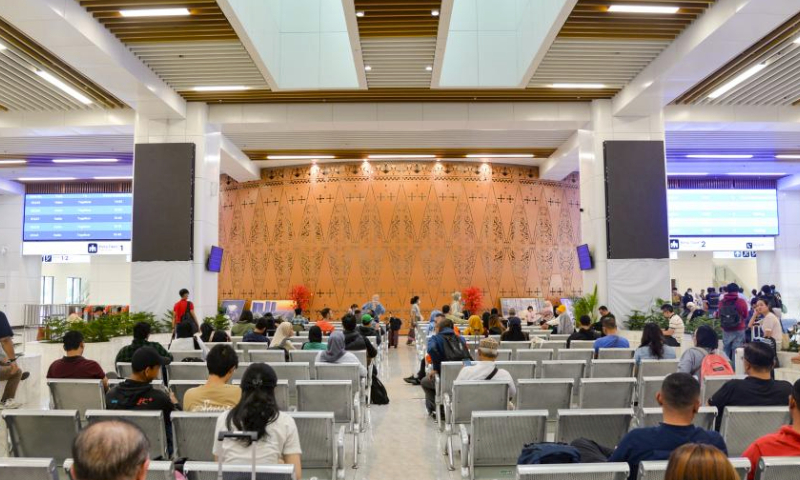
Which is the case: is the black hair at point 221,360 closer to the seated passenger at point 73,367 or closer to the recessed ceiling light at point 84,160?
the seated passenger at point 73,367

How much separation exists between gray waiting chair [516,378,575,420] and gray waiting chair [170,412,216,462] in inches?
95.2

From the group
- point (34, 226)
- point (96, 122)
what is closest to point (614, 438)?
point (96, 122)

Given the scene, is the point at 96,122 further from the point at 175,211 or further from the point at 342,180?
the point at 342,180

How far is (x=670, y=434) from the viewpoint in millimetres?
2771

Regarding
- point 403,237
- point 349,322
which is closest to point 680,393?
point 349,322

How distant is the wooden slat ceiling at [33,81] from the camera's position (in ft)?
33.7

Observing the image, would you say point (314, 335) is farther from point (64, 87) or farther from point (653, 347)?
point (64, 87)

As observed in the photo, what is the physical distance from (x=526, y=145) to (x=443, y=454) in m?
13.9

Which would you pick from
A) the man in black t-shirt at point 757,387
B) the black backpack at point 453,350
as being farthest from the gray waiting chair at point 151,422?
the black backpack at point 453,350

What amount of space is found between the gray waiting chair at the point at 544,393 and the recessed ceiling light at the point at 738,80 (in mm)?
9538

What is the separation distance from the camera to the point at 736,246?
70.3ft

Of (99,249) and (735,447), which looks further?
(99,249)

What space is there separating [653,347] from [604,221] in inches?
317

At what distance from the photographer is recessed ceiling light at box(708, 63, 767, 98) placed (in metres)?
11.5
